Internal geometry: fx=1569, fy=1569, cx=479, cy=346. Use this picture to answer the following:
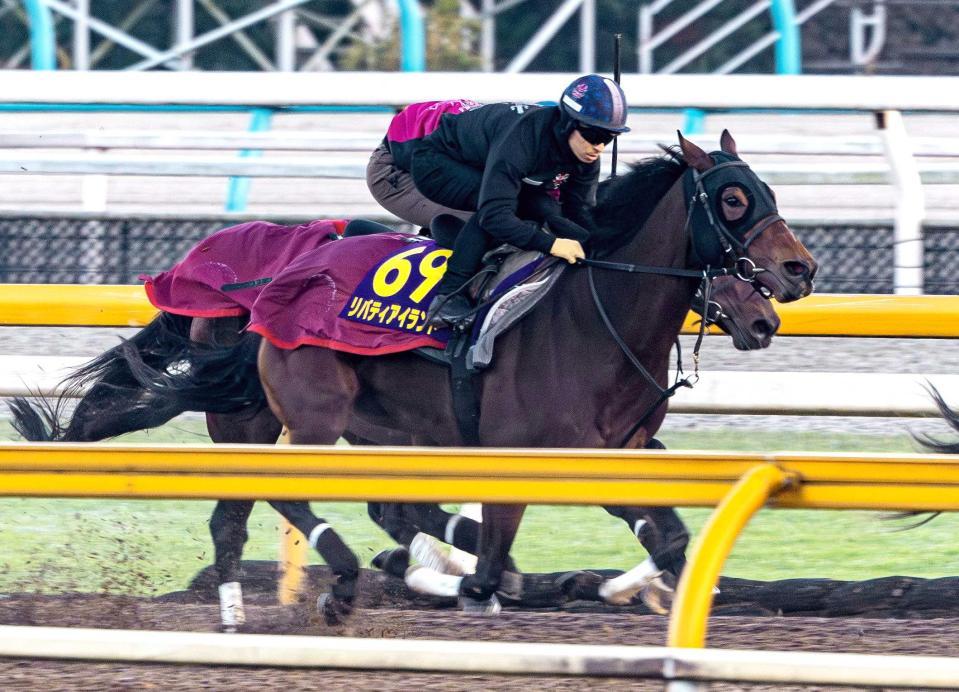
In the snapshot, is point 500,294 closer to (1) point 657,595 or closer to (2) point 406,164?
(2) point 406,164

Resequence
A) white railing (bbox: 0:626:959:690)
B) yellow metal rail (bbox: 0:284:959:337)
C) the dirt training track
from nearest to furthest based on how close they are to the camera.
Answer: white railing (bbox: 0:626:959:690), the dirt training track, yellow metal rail (bbox: 0:284:959:337)

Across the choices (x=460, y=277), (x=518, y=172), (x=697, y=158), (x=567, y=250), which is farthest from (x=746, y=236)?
(x=460, y=277)

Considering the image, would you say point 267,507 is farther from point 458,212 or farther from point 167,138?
point 167,138

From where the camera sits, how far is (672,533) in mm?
3984

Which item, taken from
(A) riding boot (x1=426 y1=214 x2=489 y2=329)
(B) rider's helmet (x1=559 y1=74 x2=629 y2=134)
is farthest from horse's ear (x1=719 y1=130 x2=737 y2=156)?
(A) riding boot (x1=426 y1=214 x2=489 y2=329)

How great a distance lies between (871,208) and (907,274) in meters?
3.03

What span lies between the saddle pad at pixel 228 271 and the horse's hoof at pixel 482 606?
1.10 m

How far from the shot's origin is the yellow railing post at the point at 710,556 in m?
2.12

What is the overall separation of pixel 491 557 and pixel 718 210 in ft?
3.38

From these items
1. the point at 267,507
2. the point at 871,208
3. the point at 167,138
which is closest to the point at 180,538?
the point at 267,507

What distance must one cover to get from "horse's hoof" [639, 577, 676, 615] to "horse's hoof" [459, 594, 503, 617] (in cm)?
38

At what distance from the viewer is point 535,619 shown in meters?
3.83

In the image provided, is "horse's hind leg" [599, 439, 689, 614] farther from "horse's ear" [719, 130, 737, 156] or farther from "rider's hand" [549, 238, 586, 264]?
"horse's ear" [719, 130, 737, 156]

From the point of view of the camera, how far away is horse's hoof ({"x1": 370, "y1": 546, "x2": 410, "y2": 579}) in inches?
168
